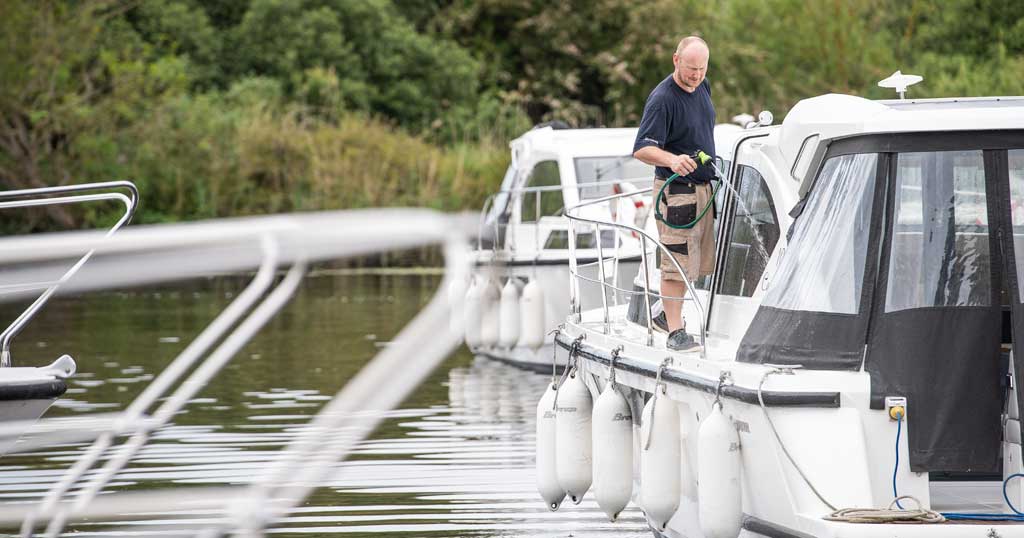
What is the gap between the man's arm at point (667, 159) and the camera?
7.46 m

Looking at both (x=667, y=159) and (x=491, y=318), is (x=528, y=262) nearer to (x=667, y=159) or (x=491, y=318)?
(x=491, y=318)

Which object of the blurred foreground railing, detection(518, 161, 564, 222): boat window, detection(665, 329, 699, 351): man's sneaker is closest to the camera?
the blurred foreground railing

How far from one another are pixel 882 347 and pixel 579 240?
8.96 metres


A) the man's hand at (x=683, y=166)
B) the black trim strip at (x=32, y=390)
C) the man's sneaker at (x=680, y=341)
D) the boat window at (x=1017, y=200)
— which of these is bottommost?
the black trim strip at (x=32, y=390)

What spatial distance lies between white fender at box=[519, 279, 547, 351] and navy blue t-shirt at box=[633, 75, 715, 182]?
20.9 ft

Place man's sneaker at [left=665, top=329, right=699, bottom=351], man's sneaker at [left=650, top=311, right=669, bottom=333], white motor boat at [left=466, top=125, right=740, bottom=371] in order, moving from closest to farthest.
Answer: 1. man's sneaker at [left=665, top=329, right=699, bottom=351]
2. man's sneaker at [left=650, top=311, right=669, bottom=333]
3. white motor boat at [left=466, top=125, right=740, bottom=371]

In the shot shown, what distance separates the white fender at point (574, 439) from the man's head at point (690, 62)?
4.99ft

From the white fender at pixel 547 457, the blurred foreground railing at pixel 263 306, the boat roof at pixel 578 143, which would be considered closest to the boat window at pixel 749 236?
the white fender at pixel 547 457

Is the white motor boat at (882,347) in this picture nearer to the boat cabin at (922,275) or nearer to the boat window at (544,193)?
the boat cabin at (922,275)

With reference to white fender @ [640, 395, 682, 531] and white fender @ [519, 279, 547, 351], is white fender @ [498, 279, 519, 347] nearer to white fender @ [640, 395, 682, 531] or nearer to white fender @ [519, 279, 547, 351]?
white fender @ [519, 279, 547, 351]

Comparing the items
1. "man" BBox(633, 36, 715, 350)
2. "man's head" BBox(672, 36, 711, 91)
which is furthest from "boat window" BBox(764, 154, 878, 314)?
"man's head" BBox(672, 36, 711, 91)

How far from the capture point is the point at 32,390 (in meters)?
7.75

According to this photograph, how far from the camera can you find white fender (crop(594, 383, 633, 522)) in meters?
7.23

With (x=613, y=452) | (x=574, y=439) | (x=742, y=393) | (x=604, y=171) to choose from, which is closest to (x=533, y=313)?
(x=604, y=171)
